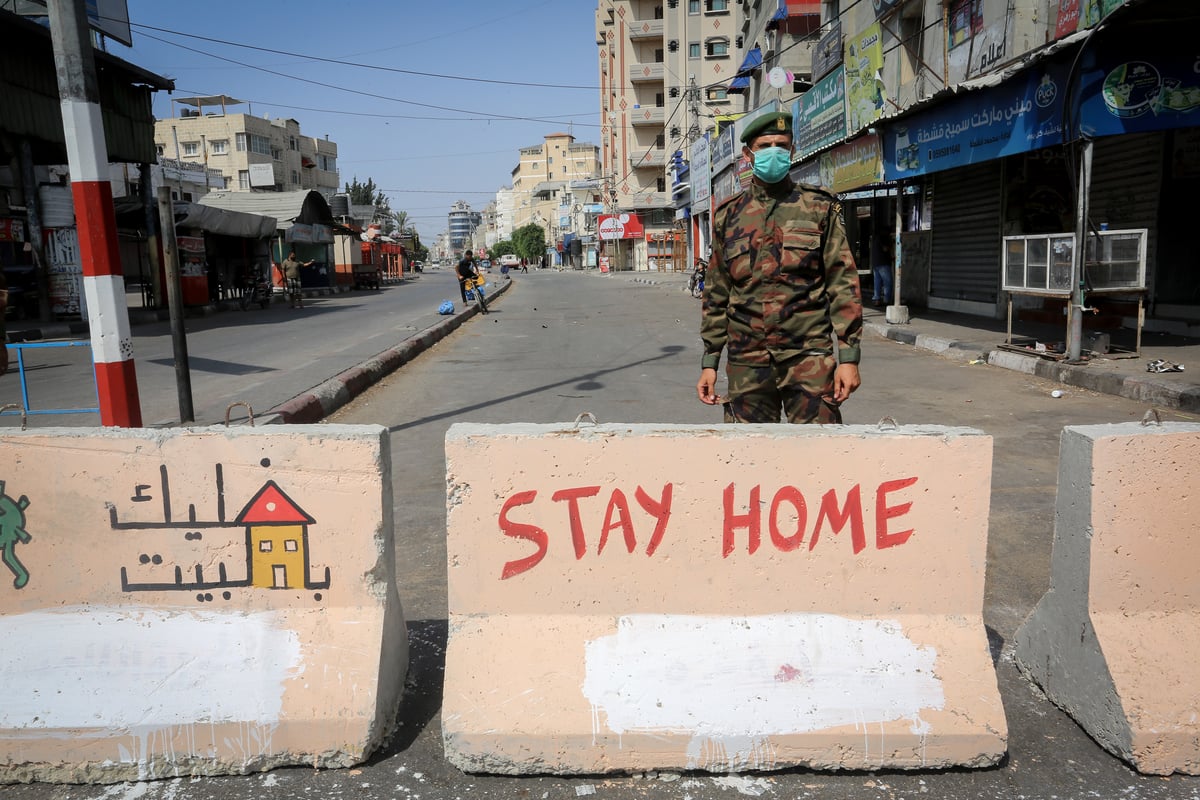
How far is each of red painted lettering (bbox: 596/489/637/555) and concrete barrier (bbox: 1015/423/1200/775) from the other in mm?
1423

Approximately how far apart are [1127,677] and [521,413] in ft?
20.0

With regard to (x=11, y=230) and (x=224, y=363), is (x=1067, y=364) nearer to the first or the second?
(x=224, y=363)

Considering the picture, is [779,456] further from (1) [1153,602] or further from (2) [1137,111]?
(2) [1137,111]

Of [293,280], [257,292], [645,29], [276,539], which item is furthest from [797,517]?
[645,29]

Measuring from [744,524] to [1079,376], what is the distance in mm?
7639

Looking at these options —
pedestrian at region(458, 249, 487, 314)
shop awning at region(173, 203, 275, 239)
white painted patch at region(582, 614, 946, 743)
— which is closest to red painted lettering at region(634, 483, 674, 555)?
white painted patch at region(582, 614, 946, 743)

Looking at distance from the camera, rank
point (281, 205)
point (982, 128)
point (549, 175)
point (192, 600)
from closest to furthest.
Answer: point (192, 600)
point (982, 128)
point (281, 205)
point (549, 175)

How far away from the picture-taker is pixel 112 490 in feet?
8.82

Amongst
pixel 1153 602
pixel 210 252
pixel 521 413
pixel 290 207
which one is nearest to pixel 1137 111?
pixel 521 413

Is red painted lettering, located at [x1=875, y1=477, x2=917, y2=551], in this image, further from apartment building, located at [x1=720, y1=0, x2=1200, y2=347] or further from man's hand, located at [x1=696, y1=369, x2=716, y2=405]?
apartment building, located at [x1=720, y1=0, x2=1200, y2=347]

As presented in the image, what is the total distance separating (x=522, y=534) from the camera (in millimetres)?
2625

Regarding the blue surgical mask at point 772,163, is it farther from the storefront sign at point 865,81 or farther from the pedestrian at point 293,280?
the pedestrian at point 293,280

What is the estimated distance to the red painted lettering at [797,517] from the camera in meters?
2.61

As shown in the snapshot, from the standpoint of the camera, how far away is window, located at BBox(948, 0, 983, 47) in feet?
47.3
